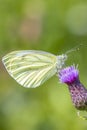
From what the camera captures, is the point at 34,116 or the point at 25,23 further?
the point at 25,23

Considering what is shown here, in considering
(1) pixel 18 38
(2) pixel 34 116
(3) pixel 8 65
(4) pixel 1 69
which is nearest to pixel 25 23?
(1) pixel 18 38

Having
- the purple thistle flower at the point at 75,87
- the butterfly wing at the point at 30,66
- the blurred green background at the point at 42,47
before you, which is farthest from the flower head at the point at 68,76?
the blurred green background at the point at 42,47

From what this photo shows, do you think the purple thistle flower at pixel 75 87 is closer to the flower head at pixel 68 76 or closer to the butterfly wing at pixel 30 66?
the flower head at pixel 68 76

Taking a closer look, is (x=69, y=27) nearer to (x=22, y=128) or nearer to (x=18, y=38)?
(x=18, y=38)

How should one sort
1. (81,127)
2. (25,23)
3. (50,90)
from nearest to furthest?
(81,127) < (50,90) < (25,23)

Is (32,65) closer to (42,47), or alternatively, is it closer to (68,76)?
(68,76)

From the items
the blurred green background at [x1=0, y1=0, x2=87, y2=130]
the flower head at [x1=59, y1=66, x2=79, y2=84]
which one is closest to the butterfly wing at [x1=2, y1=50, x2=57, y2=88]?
the flower head at [x1=59, y1=66, x2=79, y2=84]

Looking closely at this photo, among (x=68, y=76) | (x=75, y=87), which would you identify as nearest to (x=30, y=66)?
(x=68, y=76)
